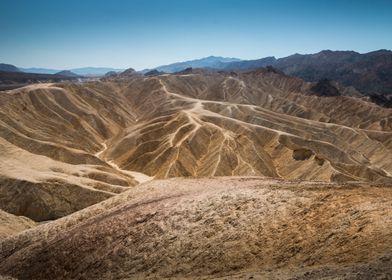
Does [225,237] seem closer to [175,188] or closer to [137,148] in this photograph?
[175,188]

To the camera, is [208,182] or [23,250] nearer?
[23,250]

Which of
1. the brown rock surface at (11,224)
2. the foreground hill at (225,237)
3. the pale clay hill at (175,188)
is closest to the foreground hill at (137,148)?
the pale clay hill at (175,188)

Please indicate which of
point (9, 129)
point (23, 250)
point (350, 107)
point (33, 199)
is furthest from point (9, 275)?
point (350, 107)

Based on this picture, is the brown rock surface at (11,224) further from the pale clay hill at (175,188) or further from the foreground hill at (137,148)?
the foreground hill at (137,148)

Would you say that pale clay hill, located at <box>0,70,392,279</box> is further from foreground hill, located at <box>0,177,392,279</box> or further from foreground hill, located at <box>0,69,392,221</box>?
foreground hill, located at <box>0,69,392,221</box>

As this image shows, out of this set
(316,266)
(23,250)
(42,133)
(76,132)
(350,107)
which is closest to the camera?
(316,266)

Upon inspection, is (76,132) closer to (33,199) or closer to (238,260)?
(33,199)
